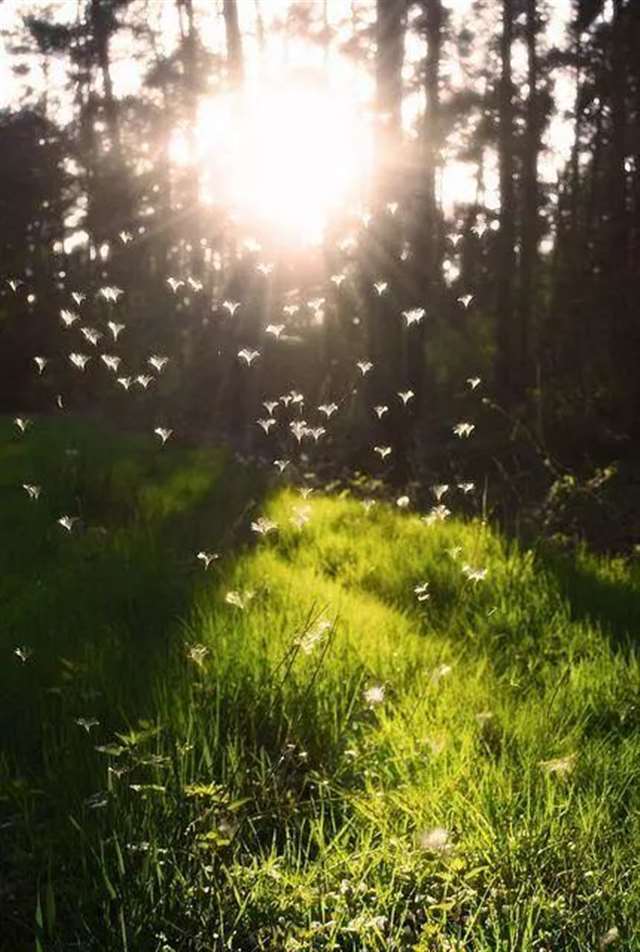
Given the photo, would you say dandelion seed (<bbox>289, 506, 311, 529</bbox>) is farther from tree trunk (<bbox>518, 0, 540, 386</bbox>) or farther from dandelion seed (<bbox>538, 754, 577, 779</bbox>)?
tree trunk (<bbox>518, 0, 540, 386</bbox>)

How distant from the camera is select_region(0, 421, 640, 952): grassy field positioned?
2.15 metres

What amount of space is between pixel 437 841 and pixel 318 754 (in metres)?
0.77

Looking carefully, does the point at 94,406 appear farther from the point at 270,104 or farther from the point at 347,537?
the point at 347,537

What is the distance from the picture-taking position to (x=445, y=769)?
2.75 meters

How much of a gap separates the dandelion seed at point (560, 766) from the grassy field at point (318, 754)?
0.5 inches

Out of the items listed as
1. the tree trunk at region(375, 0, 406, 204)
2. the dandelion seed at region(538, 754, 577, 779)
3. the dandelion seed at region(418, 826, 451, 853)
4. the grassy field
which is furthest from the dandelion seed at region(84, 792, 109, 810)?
the tree trunk at region(375, 0, 406, 204)

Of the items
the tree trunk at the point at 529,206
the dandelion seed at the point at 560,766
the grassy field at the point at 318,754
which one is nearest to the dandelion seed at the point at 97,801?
the grassy field at the point at 318,754

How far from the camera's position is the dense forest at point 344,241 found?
1372 centimetres

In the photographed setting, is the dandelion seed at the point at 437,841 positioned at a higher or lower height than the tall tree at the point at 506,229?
lower

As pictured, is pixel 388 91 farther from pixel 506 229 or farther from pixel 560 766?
pixel 560 766

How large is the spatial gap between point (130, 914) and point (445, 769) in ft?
3.49

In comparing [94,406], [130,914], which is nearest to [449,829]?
[130,914]

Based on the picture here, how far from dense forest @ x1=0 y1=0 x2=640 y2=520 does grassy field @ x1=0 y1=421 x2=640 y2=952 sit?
3.24 m

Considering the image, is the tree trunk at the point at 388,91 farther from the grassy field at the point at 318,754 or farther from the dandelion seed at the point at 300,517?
the dandelion seed at the point at 300,517
